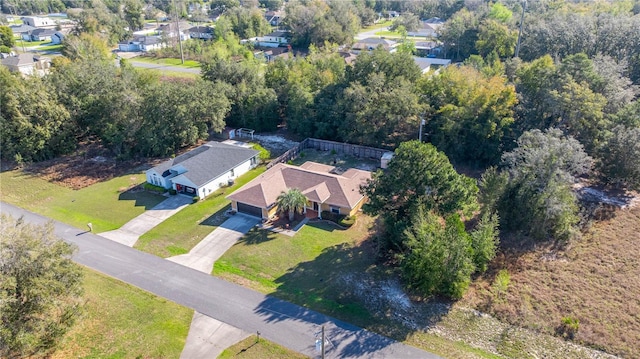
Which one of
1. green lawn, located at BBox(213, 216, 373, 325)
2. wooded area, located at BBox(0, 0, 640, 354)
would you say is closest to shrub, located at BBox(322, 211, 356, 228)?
green lawn, located at BBox(213, 216, 373, 325)

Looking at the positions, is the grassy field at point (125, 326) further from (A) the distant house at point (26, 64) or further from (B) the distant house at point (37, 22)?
(B) the distant house at point (37, 22)

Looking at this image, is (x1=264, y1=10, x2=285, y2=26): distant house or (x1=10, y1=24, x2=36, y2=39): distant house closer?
(x1=10, y1=24, x2=36, y2=39): distant house

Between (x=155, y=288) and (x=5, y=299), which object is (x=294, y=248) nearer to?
(x=155, y=288)

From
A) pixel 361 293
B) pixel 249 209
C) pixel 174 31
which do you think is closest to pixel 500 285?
pixel 361 293

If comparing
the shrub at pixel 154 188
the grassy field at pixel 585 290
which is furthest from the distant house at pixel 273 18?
A: the grassy field at pixel 585 290

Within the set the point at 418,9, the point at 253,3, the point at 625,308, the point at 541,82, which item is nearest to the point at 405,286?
the point at 625,308

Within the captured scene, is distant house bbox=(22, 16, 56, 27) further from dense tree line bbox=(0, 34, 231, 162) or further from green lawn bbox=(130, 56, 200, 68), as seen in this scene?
dense tree line bbox=(0, 34, 231, 162)
